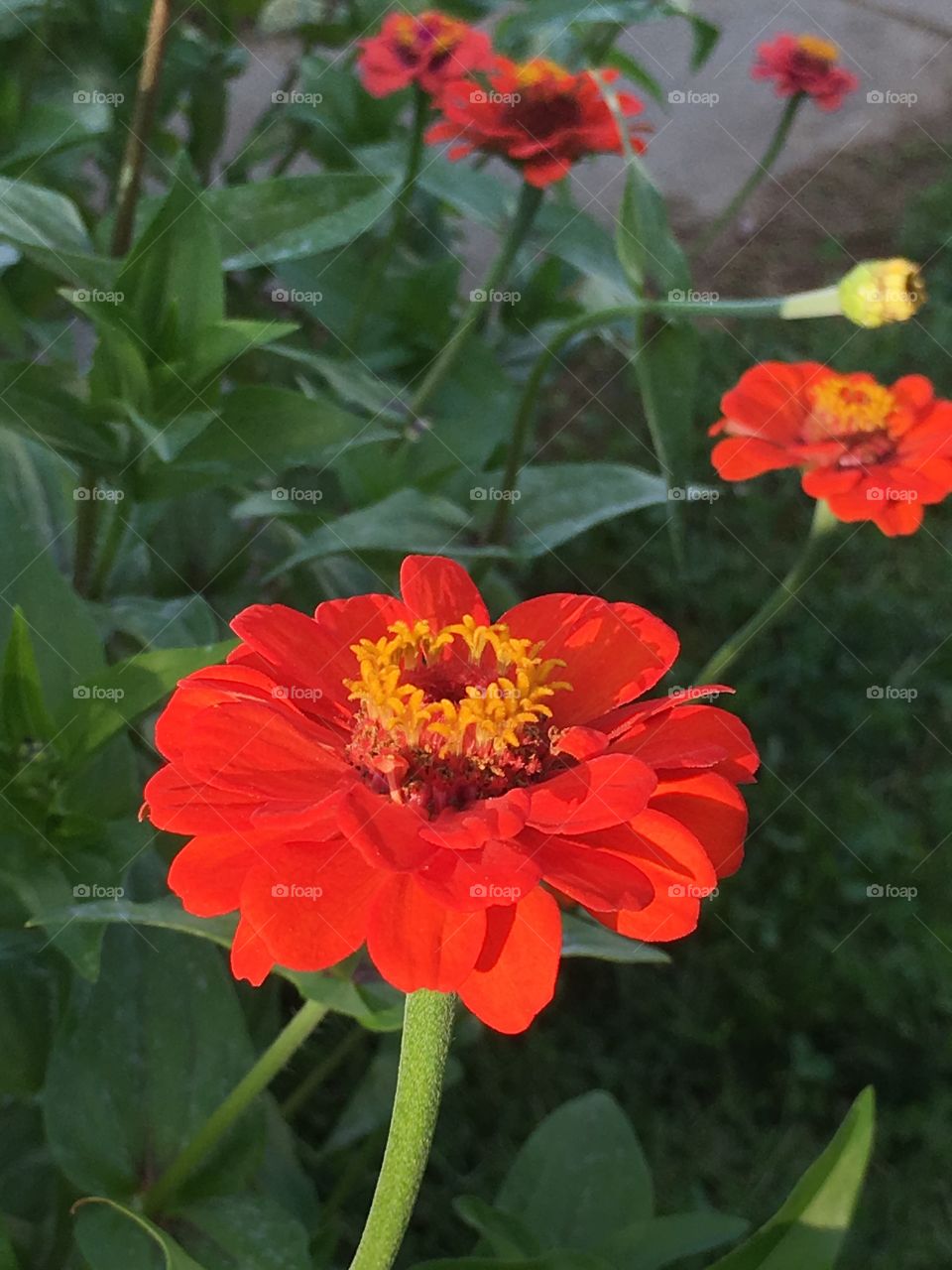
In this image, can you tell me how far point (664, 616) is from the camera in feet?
4.32

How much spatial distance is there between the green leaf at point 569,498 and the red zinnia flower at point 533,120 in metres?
0.22

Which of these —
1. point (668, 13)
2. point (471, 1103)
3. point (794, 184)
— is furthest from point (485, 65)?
point (794, 184)

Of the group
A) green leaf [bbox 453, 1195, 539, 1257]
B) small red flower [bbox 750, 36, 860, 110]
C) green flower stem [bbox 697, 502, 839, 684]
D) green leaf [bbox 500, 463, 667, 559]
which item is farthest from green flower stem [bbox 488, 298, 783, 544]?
small red flower [bbox 750, 36, 860, 110]

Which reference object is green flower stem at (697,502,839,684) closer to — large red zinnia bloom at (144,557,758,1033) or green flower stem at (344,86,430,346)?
large red zinnia bloom at (144,557,758,1033)

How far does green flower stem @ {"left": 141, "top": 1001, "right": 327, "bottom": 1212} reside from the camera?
53 cm

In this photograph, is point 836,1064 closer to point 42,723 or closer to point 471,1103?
point 471,1103

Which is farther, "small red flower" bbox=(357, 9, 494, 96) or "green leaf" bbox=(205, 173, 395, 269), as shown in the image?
"small red flower" bbox=(357, 9, 494, 96)

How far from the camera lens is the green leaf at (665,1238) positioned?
1.95 ft

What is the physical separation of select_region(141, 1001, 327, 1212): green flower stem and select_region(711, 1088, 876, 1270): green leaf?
0.63 ft

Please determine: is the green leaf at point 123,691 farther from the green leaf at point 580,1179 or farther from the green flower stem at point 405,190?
the green flower stem at point 405,190

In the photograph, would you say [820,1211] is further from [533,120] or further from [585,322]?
[533,120]

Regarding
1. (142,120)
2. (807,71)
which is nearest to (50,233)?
(142,120)

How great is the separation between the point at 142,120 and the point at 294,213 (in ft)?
0.41

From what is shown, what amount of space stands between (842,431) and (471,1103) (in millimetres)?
576
